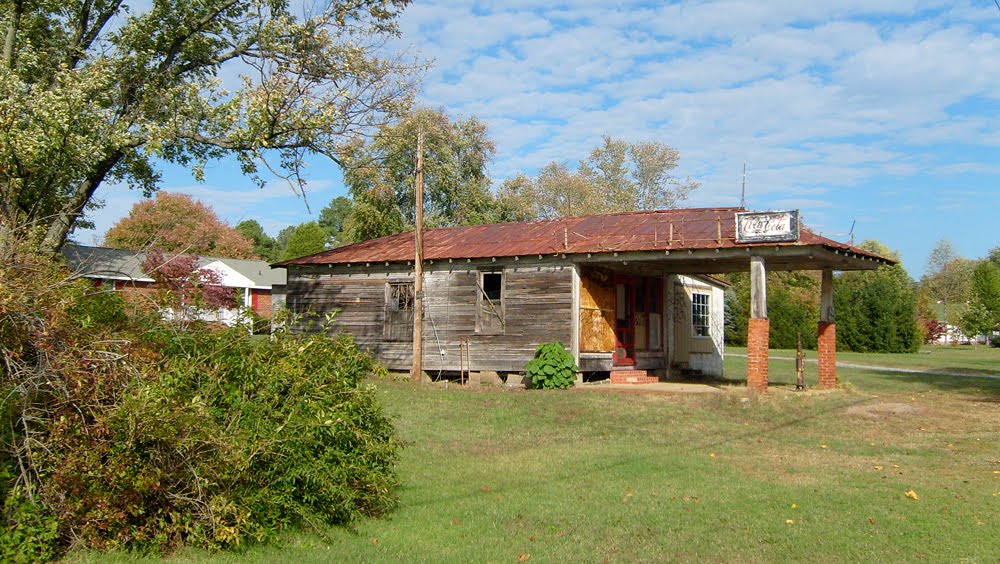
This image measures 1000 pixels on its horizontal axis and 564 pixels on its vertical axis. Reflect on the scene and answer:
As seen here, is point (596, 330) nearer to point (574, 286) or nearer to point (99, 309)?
point (574, 286)

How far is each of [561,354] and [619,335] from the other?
296 cm

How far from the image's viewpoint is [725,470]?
1029cm

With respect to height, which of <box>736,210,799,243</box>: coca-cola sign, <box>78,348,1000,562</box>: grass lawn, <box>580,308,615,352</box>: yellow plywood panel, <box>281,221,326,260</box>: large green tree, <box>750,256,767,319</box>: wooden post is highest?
<box>281,221,326,260</box>: large green tree

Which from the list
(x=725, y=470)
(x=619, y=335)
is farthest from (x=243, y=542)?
(x=619, y=335)

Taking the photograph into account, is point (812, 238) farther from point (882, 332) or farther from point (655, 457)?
point (882, 332)

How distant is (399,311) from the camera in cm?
2212

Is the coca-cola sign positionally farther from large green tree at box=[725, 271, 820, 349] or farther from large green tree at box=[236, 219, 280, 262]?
large green tree at box=[236, 219, 280, 262]

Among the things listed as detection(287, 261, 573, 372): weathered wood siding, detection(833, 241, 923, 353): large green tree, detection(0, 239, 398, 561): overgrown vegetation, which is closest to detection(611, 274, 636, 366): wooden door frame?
detection(287, 261, 573, 372): weathered wood siding

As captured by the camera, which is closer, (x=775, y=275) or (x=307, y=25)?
(x=307, y=25)

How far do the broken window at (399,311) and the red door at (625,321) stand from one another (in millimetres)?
5280

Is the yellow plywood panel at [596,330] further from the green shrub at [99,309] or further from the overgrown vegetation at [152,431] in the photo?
the green shrub at [99,309]

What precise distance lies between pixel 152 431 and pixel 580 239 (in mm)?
15333

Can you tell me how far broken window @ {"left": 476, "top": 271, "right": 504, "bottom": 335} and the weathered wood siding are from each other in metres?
0.11

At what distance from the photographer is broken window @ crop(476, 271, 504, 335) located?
20.7 m
